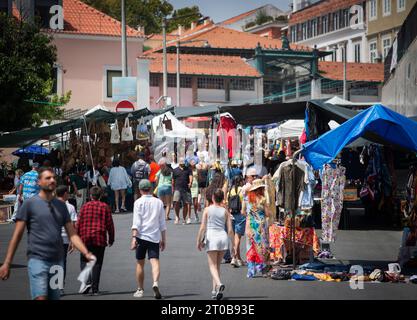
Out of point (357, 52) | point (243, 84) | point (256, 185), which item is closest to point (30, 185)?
point (256, 185)

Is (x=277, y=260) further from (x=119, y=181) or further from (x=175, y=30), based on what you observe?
(x=175, y=30)

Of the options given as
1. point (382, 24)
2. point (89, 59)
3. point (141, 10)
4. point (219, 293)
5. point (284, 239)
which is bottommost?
point (219, 293)

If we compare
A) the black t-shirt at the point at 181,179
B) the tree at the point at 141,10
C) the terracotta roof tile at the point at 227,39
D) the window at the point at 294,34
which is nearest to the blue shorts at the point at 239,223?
A: the black t-shirt at the point at 181,179

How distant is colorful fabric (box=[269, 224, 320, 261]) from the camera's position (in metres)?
16.6

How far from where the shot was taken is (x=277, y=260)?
16.7 meters

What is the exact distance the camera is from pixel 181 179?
25812 millimetres

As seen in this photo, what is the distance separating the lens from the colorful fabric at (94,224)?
42.0ft

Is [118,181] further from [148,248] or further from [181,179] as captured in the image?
[148,248]

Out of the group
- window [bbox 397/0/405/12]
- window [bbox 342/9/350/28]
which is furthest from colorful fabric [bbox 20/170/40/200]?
window [bbox 342/9/350/28]

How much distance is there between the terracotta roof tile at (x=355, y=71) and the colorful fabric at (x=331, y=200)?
5633cm

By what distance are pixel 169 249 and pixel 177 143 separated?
1433cm

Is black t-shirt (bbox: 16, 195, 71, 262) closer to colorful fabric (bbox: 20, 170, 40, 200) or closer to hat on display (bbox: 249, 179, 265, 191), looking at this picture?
hat on display (bbox: 249, 179, 265, 191)

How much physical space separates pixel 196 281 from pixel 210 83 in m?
55.0

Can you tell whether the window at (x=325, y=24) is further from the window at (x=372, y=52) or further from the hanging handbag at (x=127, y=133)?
the hanging handbag at (x=127, y=133)
